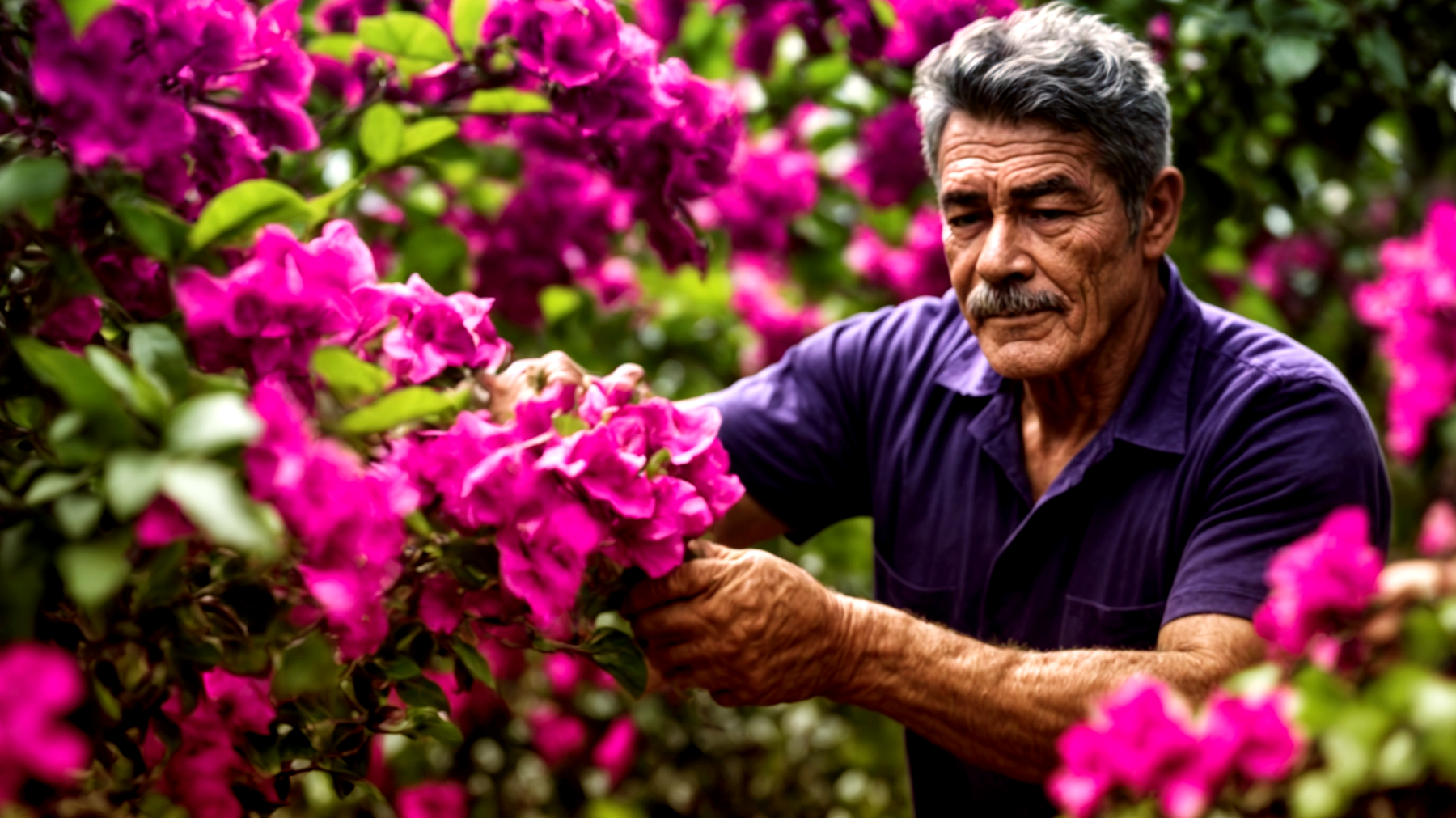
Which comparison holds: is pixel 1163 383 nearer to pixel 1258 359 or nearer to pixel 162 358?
pixel 1258 359

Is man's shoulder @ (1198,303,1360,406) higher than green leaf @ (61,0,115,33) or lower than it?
lower

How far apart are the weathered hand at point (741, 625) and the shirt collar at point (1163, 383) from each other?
0.55m

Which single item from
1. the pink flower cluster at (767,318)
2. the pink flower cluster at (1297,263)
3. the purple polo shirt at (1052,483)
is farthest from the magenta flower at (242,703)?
the pink flower cluster at (1297,263)

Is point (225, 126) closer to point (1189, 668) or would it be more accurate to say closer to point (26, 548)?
point (26, 548)

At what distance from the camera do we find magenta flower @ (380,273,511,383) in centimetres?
147

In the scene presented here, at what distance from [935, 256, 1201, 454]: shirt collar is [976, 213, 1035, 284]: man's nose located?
0.24 metres

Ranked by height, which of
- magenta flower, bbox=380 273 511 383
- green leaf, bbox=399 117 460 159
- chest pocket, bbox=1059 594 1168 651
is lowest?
chest pocket, bbox=1059 594 1168 651

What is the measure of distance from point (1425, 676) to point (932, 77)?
1403 mm

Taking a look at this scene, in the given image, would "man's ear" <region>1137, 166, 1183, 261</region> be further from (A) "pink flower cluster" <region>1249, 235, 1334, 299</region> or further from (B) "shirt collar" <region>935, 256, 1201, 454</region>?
(A) "pink flower cluster" <region>1249, 235, 1334, 299</region>

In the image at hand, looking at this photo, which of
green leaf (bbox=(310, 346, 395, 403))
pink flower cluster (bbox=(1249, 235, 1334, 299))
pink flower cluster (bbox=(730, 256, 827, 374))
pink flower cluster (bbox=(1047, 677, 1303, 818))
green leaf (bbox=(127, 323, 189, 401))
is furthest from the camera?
pink flower cluster (bbox=(1249, 235, 1334, 299))

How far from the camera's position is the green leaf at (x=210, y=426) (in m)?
0.92

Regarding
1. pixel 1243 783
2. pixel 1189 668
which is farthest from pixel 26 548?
pixel 1189 668

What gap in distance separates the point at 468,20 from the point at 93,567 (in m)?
1.13

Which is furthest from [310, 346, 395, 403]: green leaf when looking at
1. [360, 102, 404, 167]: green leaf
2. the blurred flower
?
the blurred flower
